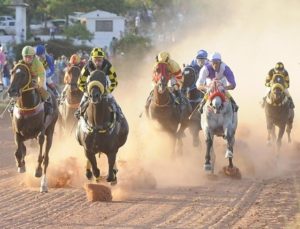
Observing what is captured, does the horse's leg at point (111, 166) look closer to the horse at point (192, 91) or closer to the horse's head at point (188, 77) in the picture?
the horse at point (192, 91)

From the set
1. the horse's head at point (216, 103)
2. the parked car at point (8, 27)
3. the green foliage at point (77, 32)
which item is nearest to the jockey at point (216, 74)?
the horse's head at point (216, 103)

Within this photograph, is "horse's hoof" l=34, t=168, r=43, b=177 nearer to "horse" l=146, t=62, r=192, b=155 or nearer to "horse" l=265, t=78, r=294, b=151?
"horse" l=146, t=62, r=192, b=155

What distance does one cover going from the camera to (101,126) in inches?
491

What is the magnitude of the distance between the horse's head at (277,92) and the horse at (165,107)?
269 cm

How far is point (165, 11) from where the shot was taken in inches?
2849

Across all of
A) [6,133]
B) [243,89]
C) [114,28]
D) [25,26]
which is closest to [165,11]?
[114,28]

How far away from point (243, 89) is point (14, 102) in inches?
1063

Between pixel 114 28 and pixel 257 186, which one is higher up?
pixel 114 28

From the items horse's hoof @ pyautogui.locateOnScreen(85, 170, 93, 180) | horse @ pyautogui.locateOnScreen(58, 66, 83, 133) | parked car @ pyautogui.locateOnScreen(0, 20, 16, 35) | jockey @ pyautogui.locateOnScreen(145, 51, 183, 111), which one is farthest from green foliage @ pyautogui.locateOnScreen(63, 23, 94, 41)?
horse's hoof @ pyautogui.locateOnScreen(85, 170, 93, 180)

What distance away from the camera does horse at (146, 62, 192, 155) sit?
52.8ft

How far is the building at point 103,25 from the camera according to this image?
2613 inches

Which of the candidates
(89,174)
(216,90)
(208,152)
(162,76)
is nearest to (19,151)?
(89,174)

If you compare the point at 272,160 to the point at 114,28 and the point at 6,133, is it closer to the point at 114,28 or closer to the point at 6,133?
the point at 6,133

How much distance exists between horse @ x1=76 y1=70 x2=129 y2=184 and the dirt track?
2.62 ft
